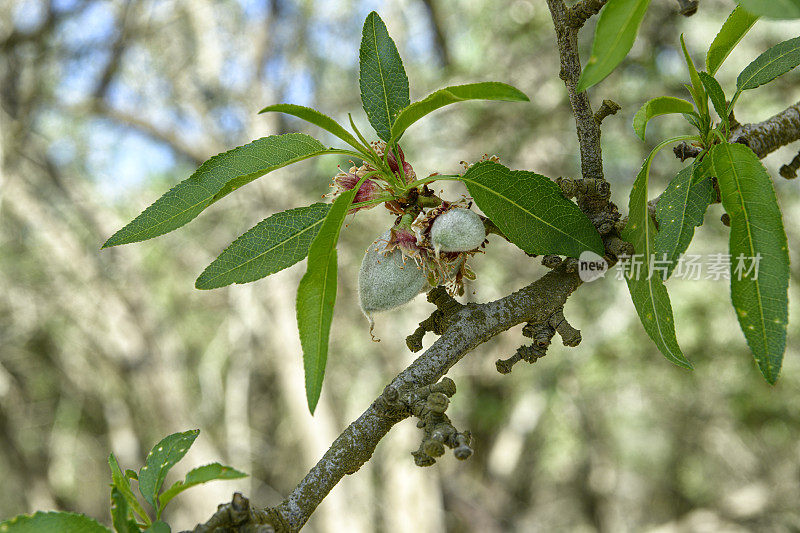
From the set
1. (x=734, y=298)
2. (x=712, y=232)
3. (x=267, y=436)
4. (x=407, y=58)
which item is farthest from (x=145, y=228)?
(x=267, y=436)

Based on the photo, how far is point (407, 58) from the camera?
5117mm

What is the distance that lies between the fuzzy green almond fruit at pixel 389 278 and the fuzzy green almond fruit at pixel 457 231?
69mm

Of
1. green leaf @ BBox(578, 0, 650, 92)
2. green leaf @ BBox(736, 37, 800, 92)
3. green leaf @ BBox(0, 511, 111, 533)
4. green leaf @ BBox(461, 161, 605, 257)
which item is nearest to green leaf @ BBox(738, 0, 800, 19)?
green leaf @ BBox(578, 0, 650, 92)

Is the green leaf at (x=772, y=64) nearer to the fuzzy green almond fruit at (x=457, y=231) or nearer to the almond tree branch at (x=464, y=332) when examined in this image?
the almond tree branch at (x=464, y=332)

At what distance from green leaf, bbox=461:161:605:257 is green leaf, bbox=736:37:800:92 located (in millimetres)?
385

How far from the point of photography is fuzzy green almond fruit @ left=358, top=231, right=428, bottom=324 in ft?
3.16

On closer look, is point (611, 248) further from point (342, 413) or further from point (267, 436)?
point (267, 436)

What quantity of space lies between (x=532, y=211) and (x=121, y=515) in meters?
0.63

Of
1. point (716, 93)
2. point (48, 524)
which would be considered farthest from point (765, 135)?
point (48, 524)

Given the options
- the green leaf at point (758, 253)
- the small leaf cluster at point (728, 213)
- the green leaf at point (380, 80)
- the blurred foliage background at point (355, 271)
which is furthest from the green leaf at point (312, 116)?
the blurred foliage background at point (355, 271)

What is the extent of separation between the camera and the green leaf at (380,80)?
1018 mm

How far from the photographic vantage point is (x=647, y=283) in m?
0.91

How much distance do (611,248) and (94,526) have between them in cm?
77

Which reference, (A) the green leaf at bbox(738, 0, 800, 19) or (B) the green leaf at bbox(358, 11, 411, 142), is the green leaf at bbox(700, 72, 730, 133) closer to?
(A) the green leaf at bbox(738, 0, 800, 19)
